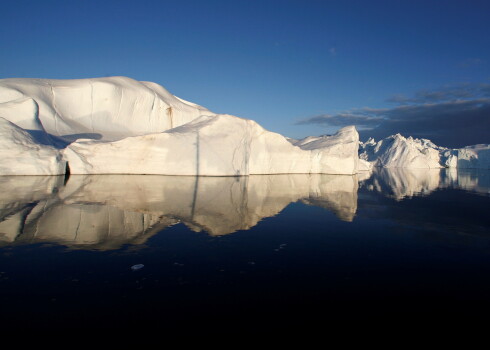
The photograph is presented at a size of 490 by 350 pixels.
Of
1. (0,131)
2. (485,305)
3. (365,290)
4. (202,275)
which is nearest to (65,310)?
(202,275)

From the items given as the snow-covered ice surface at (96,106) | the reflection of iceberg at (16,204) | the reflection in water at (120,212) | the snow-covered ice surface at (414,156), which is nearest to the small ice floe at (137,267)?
the reflection in water at (120,212)

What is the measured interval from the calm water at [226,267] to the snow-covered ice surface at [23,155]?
8.59 meters

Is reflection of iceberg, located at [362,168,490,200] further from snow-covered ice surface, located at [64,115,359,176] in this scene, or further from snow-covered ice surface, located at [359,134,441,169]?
snow-covered ice surface, located at [359,134,441,169]

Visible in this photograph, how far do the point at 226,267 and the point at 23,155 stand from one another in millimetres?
15449

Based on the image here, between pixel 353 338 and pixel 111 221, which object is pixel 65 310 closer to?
pixel 353 338

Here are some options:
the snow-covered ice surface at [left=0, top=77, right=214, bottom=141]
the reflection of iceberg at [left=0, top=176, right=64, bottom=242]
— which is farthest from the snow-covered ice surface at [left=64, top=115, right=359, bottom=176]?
the reflection of iceberg at [left=0, top=176, right=64, bottom=242]

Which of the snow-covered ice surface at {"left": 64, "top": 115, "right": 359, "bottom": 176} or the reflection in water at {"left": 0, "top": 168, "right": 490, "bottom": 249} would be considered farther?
the snow-covered ice surface at {"left": 64, "top": 115, "right": 359, "bottom": 176}

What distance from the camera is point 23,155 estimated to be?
1509 centimetres

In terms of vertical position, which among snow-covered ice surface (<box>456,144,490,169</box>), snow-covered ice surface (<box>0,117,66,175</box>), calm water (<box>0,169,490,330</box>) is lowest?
calm water (<box>0,169,490,330</box>)

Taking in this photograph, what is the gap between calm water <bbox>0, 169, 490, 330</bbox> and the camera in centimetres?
295

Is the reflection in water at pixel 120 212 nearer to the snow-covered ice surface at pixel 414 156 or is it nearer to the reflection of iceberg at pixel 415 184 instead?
the reflection of iceberg at pixel 415 184

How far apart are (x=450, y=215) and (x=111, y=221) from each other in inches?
350

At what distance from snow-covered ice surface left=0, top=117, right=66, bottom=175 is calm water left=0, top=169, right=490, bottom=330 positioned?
338 inches

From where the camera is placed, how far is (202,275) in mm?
3807
